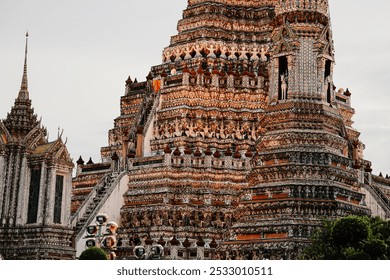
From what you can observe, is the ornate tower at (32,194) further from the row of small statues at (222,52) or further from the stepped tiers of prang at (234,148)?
the row of small statues at (222,52)

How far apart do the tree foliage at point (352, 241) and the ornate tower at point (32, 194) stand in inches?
258

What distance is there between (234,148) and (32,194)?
8.69 metres

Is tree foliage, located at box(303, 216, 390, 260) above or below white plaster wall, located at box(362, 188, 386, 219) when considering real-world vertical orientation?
below

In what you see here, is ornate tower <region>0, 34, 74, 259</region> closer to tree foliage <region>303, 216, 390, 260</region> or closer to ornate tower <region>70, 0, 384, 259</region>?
ornate tower <region>70, 0, 384, 259</region>

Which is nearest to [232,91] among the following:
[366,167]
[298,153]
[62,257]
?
[366,167]

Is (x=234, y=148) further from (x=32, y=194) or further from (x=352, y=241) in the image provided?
(x=352, y=241)

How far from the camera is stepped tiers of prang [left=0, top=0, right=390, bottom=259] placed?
24.7 m

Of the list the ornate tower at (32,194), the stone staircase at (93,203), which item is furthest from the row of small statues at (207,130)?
the ornate tower at (32,194)

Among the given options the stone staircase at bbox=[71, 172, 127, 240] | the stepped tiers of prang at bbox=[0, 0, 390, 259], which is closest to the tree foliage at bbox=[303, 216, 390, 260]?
the stepped tiers of prang at bbox=[0, 0, 390, 259]

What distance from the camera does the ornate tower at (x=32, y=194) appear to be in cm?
2403

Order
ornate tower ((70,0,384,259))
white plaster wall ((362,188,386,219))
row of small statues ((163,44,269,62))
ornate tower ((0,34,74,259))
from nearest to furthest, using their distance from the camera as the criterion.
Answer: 1. ornate tower ((0,34,74,259))
2. ornate tower ((70,0,384,259))
3. white plaster wall ((362,188,386,219))
4. row of small statues ((163,44,269,62))

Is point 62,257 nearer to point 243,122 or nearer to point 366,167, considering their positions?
point 243,122

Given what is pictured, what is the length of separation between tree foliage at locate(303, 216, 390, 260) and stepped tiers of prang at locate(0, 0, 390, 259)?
90.7 inches

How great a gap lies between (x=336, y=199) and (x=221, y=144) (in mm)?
7154
